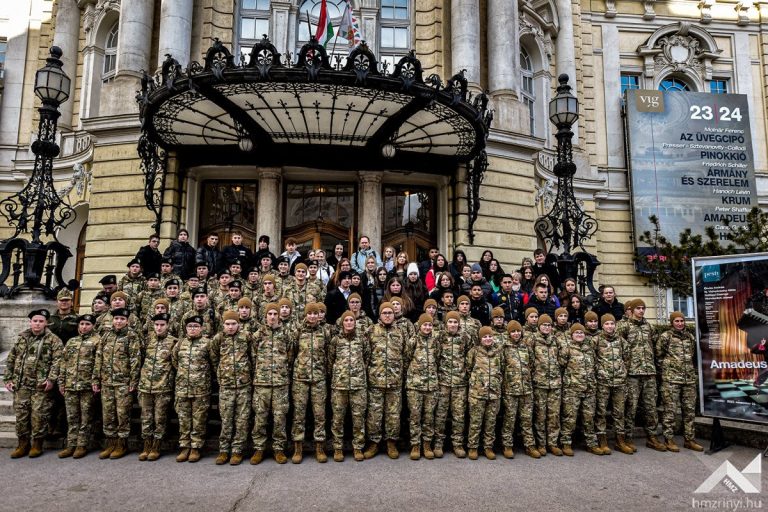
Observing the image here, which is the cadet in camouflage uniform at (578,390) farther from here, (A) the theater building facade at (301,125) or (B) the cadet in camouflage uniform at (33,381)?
(B) the cadet in camouflage uniform at (33,381)

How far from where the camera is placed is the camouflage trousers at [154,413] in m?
6.52

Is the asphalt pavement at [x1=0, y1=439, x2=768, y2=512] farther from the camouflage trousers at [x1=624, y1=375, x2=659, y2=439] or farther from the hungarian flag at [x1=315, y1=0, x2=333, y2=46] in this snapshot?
the hungarian flag at [x1=315, y1=0, x2=333, y2=46]

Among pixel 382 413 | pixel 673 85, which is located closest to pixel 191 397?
pixel 382 413

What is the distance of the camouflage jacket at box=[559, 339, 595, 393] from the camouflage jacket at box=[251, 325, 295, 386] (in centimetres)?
378

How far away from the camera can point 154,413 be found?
6.63 m

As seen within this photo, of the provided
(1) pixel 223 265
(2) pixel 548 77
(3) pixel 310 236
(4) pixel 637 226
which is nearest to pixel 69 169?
(3) pixel 310 236

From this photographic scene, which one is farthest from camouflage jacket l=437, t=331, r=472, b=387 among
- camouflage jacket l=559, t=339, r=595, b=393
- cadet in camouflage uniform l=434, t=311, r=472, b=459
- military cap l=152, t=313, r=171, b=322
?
military cap l=152, t=313, r=171, b=322

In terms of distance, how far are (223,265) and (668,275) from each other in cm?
939

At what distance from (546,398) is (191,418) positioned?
468cm

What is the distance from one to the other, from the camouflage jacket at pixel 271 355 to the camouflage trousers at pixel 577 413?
380 cm

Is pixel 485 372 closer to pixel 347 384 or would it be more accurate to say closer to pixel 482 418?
pixel 482 418

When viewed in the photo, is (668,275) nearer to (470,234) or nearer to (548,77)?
(470,234)

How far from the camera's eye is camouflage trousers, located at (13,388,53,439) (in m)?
6.71

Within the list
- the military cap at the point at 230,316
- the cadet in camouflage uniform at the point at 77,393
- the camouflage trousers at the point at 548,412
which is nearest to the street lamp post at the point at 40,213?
the cadet in camouflage uniform at the point at 77,393
